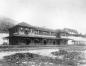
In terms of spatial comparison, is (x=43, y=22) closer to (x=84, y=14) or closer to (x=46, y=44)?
(x=46, y=44)

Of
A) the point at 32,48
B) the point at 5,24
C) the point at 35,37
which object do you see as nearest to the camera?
the point at 5,24

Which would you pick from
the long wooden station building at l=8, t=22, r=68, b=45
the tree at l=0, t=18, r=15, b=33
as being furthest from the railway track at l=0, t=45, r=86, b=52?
the tree at l=0, t=18, r=15, b=33

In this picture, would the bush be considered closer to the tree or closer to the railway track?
the railway track

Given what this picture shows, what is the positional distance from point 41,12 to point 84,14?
1.08m

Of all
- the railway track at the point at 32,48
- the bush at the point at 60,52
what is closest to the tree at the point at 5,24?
the railway track at the point at 32,48

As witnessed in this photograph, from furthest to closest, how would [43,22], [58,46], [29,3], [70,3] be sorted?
[58,46], [70,3], [43,22], [29,3]

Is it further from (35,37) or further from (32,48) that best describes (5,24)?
(35,37)

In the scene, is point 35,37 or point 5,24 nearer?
point 5,24

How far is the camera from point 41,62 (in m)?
2.22

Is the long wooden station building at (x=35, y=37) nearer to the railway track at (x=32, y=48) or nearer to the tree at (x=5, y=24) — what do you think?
the railway track at (x=32, y=48)

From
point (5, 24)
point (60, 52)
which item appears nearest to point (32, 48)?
point (60, 52)

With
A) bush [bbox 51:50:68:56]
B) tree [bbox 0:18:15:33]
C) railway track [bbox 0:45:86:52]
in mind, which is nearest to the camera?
tree [bbox 0:18:15:33]

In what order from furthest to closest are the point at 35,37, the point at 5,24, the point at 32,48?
the point at 35,37, the point at 32,48, the point at 5,24

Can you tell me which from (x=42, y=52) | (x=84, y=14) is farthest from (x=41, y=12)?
(x=84, y=14)
